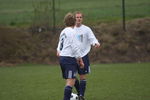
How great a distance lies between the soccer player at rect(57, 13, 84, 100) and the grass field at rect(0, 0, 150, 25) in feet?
51.6

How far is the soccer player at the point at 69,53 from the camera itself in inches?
346

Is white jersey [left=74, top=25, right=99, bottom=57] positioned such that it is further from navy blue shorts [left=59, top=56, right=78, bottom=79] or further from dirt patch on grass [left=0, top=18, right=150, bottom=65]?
dirt patch on grass [left=0, top=18, right=150, bottom=65]

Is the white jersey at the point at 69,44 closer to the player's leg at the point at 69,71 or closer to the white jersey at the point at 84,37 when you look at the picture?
the player's leg at the point at 69,71

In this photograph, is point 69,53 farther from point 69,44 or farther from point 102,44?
point 102,44

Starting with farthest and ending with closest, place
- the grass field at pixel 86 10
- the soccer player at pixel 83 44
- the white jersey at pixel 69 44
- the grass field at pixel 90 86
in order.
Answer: the grass field at pixel 86 10 → the grass field at pixel 90 86 → the soccer player at pixel 83 44 → the white jersey at pixel 69 44

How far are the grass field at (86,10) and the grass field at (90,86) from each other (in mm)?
9703

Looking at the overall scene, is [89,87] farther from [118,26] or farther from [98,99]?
[118,26]

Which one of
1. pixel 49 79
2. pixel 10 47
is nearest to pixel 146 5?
pixel 10 47

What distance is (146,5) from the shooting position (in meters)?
27.5

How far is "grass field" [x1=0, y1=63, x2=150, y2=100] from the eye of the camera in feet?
34.6

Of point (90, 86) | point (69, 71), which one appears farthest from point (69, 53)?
point (90, 86)

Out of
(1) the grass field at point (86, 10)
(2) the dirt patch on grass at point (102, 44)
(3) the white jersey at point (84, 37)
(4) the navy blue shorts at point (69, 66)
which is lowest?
(2) the dirt patch on grass at point (102, 44)

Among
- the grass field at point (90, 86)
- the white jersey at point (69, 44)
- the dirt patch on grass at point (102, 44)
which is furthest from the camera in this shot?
the dirt patch on grass at point (102, 44)

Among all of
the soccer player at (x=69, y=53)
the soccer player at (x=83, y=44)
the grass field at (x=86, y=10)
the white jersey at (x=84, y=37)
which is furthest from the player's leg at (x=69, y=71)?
the grass field at (x=86, y=10)
